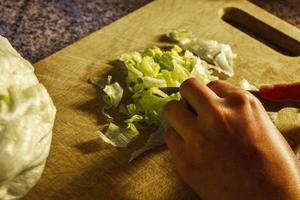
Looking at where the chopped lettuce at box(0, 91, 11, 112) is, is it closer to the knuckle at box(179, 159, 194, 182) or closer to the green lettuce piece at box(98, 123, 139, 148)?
the green lettuce piece at box(98, 123, 139, 148)

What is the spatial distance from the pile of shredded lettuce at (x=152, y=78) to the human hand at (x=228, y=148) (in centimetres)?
16

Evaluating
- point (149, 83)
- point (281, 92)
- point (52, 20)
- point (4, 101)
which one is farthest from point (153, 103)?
point (52, 20)

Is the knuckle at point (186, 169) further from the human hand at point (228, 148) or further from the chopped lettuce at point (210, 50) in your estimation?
the chopped lettuce at point (210, 50)

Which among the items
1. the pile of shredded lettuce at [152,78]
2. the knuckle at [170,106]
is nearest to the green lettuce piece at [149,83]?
the pile of shredded lettuce at [152,78]

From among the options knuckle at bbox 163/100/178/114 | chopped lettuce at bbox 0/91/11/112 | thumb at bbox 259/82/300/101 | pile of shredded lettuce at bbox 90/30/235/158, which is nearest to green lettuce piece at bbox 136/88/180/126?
pile of shredded lettuce at bbox 90/30/235/158

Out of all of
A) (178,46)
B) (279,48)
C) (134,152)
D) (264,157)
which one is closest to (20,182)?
(134,152)

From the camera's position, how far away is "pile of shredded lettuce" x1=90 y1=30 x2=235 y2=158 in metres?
1.47

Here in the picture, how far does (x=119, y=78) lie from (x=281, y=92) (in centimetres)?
50

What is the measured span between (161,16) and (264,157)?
858 mm

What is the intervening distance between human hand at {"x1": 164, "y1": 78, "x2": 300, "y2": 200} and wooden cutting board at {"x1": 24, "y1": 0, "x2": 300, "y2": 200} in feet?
0.38

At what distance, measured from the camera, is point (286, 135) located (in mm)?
1521

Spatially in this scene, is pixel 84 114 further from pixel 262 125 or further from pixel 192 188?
pixel 262 125

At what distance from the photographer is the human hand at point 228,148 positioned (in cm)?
116

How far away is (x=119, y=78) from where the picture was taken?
1632 millimetres
